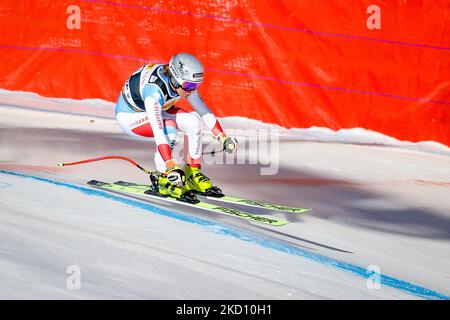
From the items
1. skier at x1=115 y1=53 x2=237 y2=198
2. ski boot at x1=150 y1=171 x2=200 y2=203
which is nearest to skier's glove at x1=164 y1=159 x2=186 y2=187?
skier at x1=115 y1=53 x2=237 y2=198

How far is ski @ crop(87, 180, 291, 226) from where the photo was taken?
6.67 metres

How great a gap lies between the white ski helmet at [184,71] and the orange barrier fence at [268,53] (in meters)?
5.03

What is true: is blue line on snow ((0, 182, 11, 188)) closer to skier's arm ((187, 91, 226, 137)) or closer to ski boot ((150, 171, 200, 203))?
ski boot ((150, 171, 200, 203))

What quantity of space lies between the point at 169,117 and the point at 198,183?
0.68 metres

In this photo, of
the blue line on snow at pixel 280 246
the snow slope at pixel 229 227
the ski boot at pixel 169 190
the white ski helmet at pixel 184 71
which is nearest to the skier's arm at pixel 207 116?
the white ski helmet at pixel 184 71

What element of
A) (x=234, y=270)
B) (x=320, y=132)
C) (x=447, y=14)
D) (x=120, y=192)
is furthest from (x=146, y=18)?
(x=234, y=270)

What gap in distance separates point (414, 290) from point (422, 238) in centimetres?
155

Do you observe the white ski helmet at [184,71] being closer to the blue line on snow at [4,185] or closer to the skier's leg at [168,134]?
the skier's leg at [168,134]

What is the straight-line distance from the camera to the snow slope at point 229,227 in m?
4.80

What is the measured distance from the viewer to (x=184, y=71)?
22.3 ft

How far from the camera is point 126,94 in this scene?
733cm

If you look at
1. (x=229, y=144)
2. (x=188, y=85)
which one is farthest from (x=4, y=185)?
(x=229, y=144)

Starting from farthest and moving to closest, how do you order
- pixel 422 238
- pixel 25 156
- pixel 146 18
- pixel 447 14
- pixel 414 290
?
pixel 146 18, pixel 447 14, pixel 25 156, pixel 422 238, pixel 414 290

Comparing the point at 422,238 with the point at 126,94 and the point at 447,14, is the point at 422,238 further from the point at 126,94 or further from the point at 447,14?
the point at 447,14
